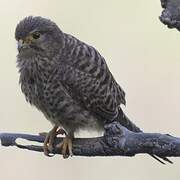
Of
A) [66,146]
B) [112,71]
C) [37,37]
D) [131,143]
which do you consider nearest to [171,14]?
[131,143]

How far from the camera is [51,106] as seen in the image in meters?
3.08

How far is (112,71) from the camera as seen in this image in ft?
14.6

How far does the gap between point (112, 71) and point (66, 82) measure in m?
1.41

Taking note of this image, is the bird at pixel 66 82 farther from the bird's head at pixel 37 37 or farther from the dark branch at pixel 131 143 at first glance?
the dark branch at pixel 131 143

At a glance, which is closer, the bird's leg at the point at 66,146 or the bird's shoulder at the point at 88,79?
the bird's leg at the point at 66,146

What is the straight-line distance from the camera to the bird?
304cm

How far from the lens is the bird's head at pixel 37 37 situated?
116 inches

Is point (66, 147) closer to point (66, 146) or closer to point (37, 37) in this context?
point (66, 146)

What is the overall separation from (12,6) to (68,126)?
5.55 feet

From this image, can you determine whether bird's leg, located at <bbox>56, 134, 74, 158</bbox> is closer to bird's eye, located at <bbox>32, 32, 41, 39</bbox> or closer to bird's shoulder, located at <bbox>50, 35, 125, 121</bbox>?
bird's shoulder, located at <bbox>50, 35, 125, 121</bbox>

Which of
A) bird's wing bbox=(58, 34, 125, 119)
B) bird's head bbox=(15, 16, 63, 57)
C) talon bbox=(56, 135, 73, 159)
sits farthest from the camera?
bird's wing bbox=(58, 34, 125, 119)

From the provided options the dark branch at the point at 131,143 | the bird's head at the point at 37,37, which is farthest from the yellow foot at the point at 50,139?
the dark branch at the point at 131,143

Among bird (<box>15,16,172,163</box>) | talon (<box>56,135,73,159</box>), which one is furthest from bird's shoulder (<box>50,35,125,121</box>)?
talon (<box>56,135,73,159</box>)

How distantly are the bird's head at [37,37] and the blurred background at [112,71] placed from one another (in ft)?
3.57
